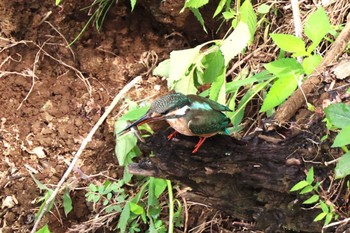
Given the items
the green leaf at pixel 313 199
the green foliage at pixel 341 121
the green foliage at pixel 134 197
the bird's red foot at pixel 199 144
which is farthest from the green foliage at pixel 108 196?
the green foliage at pixel 341 121

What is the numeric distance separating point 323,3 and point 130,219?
1216 millimetres

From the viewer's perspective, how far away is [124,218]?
7.30ft

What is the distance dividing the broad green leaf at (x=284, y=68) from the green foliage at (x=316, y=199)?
36 centimetres

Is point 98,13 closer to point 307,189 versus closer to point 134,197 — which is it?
point 134,197

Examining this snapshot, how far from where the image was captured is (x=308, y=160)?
5.52 feet

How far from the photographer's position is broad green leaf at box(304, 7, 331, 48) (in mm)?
1812

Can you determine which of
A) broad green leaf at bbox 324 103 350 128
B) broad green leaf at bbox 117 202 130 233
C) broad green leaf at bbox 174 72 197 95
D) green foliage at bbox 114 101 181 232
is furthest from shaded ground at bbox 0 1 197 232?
broad green leaf at bbox 324 103 350 128

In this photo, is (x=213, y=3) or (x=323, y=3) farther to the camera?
(x=213, y=3)

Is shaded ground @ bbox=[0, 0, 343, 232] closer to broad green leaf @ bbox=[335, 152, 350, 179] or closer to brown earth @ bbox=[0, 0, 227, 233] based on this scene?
brown earth @ bbox=[0, 0, 227, 233]

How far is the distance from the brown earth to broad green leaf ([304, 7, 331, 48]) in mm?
838

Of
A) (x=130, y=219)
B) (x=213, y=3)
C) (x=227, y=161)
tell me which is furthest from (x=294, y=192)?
(x=213, y=3)

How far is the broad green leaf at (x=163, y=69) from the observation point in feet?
7.84

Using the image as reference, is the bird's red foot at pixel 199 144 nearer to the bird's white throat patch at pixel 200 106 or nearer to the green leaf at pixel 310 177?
the bird's white throat patch at pixel 200 106

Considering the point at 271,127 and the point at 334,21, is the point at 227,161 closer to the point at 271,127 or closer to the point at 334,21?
the point at 271,127
